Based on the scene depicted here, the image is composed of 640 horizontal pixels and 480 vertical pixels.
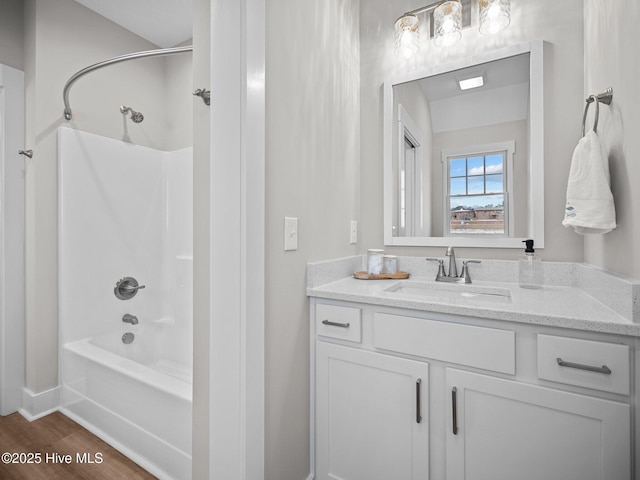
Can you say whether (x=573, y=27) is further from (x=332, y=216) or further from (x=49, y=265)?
(x=49, y=265)

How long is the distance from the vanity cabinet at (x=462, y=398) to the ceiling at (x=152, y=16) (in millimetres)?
2214

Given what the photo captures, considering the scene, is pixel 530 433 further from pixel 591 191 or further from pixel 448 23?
pixel 448 23

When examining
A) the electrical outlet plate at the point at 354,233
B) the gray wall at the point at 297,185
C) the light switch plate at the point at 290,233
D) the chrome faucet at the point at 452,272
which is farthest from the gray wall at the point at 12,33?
the chrome faucet at the point at 452,272

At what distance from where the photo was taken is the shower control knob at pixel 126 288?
2.14 m

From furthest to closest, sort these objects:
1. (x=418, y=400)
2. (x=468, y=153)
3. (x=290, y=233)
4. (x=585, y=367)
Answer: (x=468, y=153)
(x=290, y=233)
(x=418, y=400)
(x=585, y=367)

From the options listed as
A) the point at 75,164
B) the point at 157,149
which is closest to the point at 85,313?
the point at 75,164

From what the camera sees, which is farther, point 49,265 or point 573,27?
point 49,265

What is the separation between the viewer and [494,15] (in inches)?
57.6

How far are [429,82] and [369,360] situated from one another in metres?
1.45

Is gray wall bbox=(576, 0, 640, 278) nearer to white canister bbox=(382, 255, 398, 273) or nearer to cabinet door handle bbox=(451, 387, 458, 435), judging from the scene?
cabinet door handle bbox=(451, 387, 458, 435)

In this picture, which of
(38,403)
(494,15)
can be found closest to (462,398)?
(494,15)

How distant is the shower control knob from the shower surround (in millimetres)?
33

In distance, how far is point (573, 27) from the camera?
4.41ft

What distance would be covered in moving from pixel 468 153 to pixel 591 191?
64 centimetres
